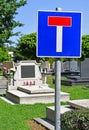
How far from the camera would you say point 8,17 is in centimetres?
2739

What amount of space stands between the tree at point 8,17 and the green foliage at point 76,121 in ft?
71.6

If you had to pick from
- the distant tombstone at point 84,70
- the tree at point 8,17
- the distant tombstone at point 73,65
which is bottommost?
the distant tombstone at point 73,65

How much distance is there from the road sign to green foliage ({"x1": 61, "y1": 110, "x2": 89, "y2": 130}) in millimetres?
1896

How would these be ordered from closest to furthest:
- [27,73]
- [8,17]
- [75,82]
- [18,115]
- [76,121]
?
1. [76,121]
2. [18,115]
3. [27,73]
4. [75,82]
5. [8,17]

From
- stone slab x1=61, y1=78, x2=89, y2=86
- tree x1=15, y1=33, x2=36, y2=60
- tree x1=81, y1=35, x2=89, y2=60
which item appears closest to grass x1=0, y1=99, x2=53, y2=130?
stone slab x1=61, y1=78, x2=89, y2=86

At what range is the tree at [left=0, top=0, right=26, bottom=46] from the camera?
26.8 metres

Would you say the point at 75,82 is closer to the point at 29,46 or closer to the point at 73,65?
the point at 73,65

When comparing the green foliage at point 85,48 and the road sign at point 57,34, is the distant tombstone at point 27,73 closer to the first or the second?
the road sign at point 57,34

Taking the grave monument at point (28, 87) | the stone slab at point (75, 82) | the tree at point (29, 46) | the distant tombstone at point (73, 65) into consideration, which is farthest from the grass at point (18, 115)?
the tree at point (29, 46)

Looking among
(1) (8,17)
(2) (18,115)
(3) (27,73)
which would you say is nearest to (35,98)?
(2) (18,115)

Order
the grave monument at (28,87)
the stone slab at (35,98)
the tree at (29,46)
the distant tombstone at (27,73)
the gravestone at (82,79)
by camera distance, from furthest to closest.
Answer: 1. the tree at (29,46)
2. the gravestone at (82,79)
3. the distant tombstone at (27,73)
4. the grave monument at (28,87)
5. the stone slab at (35,98)

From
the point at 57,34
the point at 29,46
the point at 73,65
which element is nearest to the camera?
the point at 57,34

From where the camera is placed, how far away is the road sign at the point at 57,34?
3375mm

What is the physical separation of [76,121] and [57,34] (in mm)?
2173
